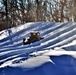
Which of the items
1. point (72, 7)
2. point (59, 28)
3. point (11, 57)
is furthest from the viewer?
point (72, 7)

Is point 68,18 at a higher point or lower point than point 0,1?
lower

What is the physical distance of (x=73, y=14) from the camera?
12.2 meters

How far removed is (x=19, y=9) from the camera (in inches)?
506

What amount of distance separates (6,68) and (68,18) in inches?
413

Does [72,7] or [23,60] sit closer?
[23,60]

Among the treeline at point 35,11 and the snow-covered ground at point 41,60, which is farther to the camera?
the treeline at point 35,11

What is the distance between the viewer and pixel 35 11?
12.3m

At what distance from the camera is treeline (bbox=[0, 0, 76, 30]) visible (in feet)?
40.0

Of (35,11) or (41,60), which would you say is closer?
(41,60)

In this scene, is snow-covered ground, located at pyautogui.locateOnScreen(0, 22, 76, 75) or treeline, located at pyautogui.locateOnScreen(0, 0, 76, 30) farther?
treeline, located at pyautogui.locateOnScreen(0, 0, 76, 30)

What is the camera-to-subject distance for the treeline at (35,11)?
12.2 m

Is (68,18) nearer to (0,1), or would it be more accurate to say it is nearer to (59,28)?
(0,1)

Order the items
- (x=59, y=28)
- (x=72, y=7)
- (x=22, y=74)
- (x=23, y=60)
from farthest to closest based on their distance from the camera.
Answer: (x=72, y=7) < (x=59, y=28) < (x=23, y=60) < (x=22, y=74)

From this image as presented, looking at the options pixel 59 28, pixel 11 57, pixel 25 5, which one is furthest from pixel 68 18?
pixel 11 57
